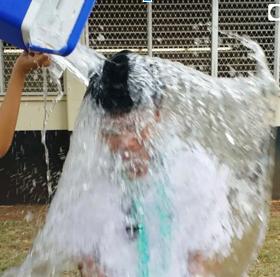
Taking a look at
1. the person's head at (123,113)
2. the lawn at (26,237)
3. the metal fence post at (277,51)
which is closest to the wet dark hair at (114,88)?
Answer: the person's head at (123,113)

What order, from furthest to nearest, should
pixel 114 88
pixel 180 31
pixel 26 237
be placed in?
1. pixel 180 31
2. pixel 26 237
3. pixel 114 88

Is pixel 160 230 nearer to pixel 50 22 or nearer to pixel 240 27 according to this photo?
pixel 50 22

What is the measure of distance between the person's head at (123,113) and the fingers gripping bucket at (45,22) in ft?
0.79

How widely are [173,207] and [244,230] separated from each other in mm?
356

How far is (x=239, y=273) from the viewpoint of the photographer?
86.4 inches

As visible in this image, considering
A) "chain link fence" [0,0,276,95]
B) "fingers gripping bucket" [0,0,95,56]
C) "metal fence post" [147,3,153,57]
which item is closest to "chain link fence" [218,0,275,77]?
"chain link fence" [0,0,276,95]

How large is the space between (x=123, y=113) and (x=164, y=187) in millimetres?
263

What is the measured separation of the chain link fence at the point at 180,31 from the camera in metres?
6.24

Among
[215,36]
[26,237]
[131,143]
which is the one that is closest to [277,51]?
[215,36]

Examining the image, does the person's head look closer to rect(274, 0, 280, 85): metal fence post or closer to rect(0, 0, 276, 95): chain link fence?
rect(0, 0, 276, 95): chain link fence

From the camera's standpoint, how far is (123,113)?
6.09 ft

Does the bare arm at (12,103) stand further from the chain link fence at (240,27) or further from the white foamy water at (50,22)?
the chain link fence at (240,27)

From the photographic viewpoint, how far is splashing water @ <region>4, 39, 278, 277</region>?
6.34ft

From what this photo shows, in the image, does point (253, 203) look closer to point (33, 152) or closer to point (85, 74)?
point (85, 74)
